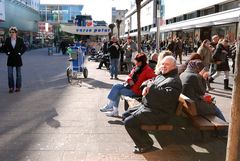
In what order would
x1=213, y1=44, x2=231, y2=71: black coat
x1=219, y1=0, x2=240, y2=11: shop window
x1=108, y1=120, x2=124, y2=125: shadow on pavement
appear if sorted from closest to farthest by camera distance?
x1=108, y1=120, x2=124, y2=125: shadow on pavement < x1=213, y1=44, x2=231, y2=71: black coat < x1=219, y1=0, x2=240, y2=11: shop window

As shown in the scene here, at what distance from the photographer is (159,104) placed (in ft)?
16.8

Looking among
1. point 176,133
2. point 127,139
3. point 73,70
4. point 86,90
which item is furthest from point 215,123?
point 73,70

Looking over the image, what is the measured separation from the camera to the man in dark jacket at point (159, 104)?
5.09 m

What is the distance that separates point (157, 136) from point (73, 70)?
8.12 metres

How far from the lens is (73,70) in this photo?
1386 cm

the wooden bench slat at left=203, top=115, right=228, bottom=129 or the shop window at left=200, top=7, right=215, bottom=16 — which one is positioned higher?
the shop window at left=200, top=7, right=215, bottom=16

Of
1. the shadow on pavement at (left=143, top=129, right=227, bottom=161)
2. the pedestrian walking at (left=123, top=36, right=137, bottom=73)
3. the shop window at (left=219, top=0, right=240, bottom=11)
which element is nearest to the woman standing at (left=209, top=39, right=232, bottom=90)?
the pedestrian walking at (left=123, top=36, right=137, bottom=73)

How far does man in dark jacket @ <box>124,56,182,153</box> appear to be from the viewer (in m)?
5.09

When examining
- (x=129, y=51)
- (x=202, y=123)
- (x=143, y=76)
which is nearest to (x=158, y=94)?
(x=202, y=123)

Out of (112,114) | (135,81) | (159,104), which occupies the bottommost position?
(112,114)

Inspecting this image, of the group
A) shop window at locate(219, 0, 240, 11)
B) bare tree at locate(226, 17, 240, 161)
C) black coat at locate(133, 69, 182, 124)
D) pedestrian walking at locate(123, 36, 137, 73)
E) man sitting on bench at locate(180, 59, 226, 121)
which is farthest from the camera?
shop window at locate(219, 0, 240, 11)

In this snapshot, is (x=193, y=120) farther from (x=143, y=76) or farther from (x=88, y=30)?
(x=88, y=30)

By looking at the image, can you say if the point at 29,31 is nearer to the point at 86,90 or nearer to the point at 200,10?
the point at 200,10

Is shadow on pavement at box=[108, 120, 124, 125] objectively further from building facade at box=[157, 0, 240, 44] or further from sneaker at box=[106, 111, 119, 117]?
building facade at box=[157, 0, 240, 44]
